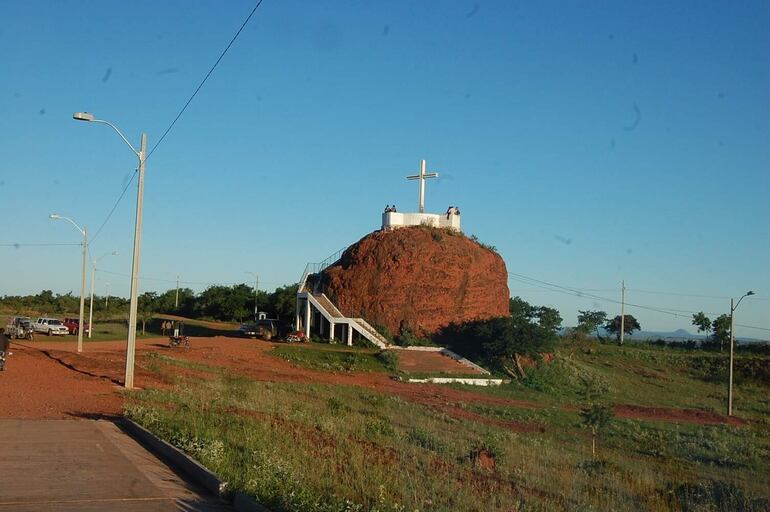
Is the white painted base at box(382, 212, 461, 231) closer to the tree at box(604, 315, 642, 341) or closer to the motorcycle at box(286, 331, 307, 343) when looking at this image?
the motorcycle at box(286, 331, 307, 343)

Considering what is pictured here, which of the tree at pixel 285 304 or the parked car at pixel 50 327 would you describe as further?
the tree at pixel 285 304

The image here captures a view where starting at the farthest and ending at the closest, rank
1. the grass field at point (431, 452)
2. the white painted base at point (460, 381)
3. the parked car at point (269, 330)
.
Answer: the parked car at point (269, 330), the white painted base at point (460, 381), the grass field at point (431, 452)

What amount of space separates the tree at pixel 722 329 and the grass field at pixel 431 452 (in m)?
56.0

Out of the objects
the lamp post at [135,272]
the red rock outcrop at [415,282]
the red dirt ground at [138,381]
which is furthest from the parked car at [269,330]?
the lamp post at [135,272]

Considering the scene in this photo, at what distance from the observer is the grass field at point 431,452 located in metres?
10.9

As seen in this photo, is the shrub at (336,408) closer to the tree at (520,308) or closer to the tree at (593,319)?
the tree at (520,308)

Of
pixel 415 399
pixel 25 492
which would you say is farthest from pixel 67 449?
pixel 415 399

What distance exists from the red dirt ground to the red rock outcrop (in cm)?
851

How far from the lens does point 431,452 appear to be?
16625 mm

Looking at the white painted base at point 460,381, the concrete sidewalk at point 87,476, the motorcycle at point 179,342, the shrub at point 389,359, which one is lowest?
the white painted base at point 460,381

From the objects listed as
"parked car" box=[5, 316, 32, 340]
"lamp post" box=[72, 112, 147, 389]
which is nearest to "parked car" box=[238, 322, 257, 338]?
"parked car" box=[5, 316, 32, 340]

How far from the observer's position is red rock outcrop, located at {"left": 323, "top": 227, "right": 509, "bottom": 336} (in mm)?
59250

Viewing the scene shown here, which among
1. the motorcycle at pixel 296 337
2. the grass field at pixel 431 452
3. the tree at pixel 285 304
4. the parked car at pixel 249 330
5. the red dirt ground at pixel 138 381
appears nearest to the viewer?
the grass field at pixel 431 452

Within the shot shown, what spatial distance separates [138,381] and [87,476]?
18380 millimetres
